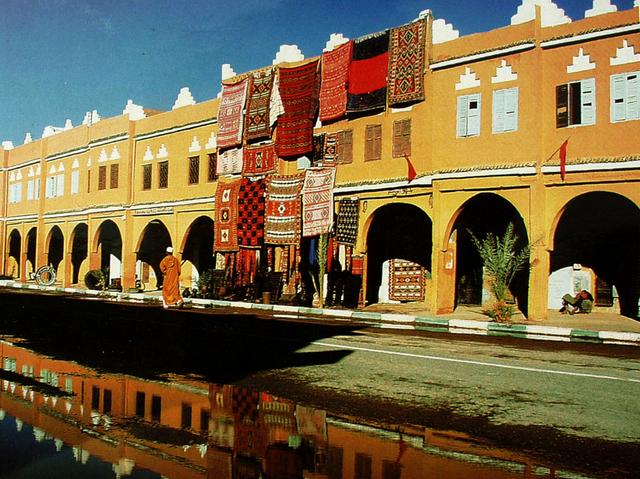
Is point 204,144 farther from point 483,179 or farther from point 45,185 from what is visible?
point 45,185

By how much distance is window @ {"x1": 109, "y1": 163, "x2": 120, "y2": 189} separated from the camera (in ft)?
106

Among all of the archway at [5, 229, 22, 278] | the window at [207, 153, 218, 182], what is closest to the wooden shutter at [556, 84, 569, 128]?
the window at [207, 153, 218, 182]

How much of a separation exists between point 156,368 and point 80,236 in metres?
34.2

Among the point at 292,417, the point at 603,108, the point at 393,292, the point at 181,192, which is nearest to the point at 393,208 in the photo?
the point at 393,292

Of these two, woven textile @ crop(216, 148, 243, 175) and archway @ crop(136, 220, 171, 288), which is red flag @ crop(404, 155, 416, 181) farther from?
archway @ crop(136, 220, 171, 288)

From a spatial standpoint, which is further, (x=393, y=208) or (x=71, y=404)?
(x=393, y=208)

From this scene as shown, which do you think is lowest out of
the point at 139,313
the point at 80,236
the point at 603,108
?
the point at 139,313

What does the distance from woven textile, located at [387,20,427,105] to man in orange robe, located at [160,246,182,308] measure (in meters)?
8.61

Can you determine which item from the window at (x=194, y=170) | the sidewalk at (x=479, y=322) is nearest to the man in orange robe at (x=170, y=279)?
the sidewalk at (x=479, y=322)

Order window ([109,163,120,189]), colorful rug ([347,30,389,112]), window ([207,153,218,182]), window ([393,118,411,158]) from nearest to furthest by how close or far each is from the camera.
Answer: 1. window ([393,118,411,158])
2. colorful rug ([347,30,389,112])
3. window ([207,153,218,182])
4. window ([109,163,120,189])

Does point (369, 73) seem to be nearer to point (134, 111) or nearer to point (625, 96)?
point (625, 96)

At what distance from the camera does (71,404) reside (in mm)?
5535

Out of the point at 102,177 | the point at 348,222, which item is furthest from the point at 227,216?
the point at 102,177

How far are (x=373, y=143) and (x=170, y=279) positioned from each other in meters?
8.09
